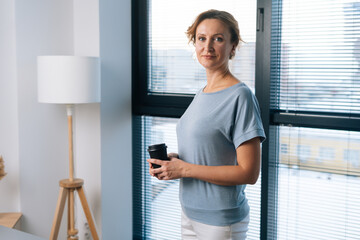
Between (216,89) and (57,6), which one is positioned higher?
(57,6)

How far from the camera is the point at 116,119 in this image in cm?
301

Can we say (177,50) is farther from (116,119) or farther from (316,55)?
(316,55)

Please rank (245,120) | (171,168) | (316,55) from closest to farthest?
(245,120), (171,168), (316,55)

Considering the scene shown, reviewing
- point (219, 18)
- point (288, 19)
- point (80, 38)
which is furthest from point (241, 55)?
point (80, 38)

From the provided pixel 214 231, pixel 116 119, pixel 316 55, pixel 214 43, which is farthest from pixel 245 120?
pixel 116 119

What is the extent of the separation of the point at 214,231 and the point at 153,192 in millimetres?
1504

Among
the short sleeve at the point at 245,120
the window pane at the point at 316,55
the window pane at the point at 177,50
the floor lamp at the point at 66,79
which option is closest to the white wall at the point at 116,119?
the window pane at the point at 177,50

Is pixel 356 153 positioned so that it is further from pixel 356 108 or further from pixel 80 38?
pixel 80 38

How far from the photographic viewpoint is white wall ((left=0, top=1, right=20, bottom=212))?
8.61ft

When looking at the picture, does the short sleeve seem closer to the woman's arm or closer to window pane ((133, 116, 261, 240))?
the woman's arm

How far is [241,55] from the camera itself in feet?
8.68

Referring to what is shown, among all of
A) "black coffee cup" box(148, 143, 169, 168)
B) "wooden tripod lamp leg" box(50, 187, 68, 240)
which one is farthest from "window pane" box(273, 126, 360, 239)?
"wooden tripod lamp leg" box(50, 187, 68, 240)

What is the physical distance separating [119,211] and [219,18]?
74.4 inches

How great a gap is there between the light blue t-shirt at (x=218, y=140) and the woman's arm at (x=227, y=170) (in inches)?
1.7
